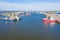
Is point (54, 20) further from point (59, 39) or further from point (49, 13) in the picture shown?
point (59, 39)

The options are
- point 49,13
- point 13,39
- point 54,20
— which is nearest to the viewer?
point 13,39

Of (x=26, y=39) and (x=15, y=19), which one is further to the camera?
(x=15, y=19)

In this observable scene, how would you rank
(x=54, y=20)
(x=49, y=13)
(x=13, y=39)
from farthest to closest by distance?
1. (x=49, y=13)
2. (x=54, y=20)
3. (x=13, y=39)

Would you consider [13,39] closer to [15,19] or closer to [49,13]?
[15,19]

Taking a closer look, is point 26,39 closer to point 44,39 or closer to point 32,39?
point 32,39

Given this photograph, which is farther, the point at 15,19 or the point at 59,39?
the point at 15,19

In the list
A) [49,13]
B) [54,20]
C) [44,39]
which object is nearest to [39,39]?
[44,39]

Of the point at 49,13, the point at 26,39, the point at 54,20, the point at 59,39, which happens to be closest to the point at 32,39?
the point at 26,39
